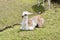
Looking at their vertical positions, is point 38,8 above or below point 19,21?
above

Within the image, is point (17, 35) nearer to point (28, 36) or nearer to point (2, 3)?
point (28, 36)

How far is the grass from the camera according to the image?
27.3ft

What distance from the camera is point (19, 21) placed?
38.5 ft

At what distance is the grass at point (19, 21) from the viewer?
831 centimetres

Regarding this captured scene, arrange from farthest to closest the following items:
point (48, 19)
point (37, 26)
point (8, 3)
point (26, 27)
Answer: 1. point (8, 3)
2. point (48, 19)
3. point (37, 26)
4. point (26, 27)

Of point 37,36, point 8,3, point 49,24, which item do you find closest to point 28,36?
point 37,36

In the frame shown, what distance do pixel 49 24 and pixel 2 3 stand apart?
5106 mm

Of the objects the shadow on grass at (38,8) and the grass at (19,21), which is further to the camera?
the shadow on grass at (38,8)

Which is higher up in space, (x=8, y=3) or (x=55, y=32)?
(x=8, y=3)

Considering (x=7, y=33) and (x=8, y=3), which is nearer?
(x=7, y=33)

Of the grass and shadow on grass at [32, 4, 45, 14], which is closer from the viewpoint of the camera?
the grass

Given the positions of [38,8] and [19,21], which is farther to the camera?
[38,8]

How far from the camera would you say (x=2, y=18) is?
12031 millimetres

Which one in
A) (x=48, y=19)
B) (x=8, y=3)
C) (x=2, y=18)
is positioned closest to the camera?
(x=48, y=19)
